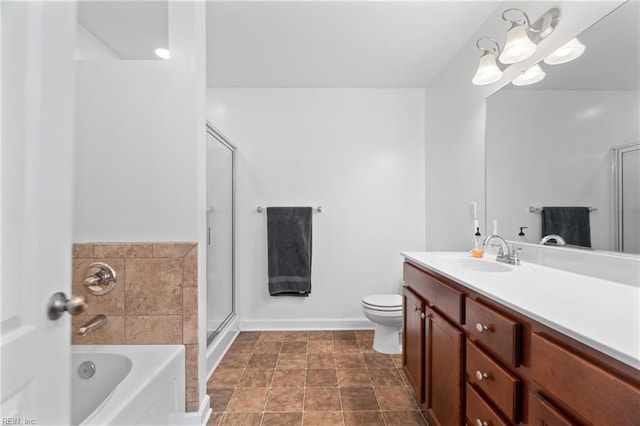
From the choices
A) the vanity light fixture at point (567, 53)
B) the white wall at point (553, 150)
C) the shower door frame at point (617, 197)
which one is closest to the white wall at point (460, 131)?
the vanity light fixture at point (567, 53)

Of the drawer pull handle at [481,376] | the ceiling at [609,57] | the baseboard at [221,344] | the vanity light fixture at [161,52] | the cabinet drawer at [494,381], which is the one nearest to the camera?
the cabinet drawer at [494,381]

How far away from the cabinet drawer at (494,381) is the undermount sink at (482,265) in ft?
1.79

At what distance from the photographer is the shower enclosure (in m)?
2.12

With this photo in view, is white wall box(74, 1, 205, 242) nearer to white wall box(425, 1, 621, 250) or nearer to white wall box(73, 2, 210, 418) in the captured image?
white wall box(73, 2, 210, 418)

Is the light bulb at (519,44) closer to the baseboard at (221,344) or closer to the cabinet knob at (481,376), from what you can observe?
the cabinet knob at (481,376)

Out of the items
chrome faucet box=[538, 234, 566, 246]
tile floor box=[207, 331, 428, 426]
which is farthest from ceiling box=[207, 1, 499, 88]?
tile floor box=[207, 331, 428, 426]

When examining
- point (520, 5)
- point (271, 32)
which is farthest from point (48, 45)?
point (520, 5)

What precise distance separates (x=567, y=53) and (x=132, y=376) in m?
2.36

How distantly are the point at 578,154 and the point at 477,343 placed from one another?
0.96 m

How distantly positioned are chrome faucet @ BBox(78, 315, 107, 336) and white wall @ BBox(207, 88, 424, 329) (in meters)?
1.42

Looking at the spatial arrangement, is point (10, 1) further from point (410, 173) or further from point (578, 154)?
point (410, 173)

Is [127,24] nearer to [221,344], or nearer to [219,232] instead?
[219,232]

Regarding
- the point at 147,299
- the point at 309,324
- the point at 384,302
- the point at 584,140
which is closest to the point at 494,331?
the point at 584,140

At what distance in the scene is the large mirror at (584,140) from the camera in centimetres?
103
